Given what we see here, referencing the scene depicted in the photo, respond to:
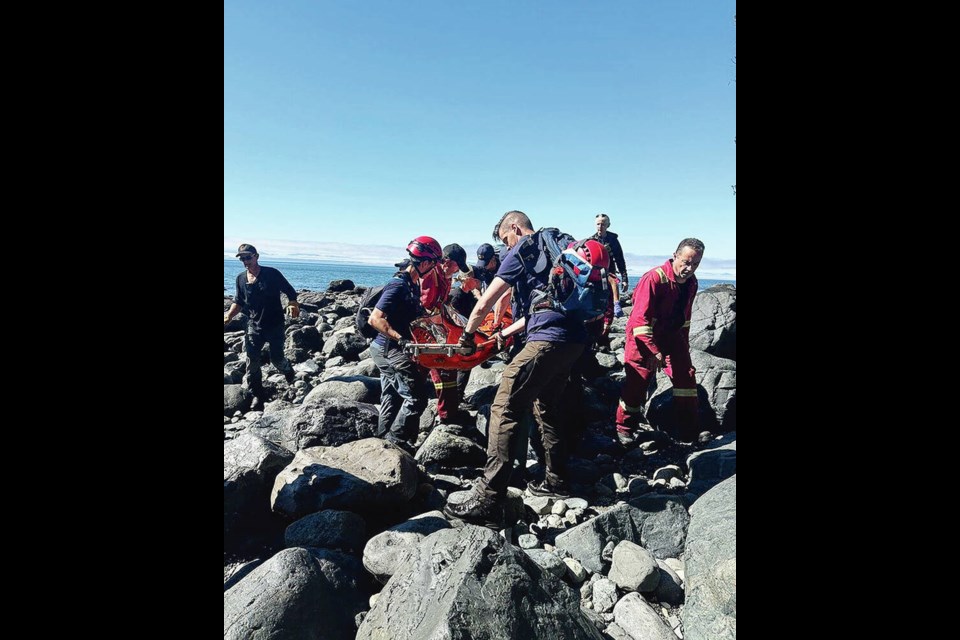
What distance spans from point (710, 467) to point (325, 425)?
13.0ft

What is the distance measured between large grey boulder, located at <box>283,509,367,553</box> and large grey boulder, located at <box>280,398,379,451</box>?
175 centimetres

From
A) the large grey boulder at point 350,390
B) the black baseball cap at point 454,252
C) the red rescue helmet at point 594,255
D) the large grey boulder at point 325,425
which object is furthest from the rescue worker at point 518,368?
the black baseball cap at point 454,252

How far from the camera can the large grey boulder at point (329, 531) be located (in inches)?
126

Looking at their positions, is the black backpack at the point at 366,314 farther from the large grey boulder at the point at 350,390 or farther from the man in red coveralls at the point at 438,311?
the large grey boulder at the point at 350,390

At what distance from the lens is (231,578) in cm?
325

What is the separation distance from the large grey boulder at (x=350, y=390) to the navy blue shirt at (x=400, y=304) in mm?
1454

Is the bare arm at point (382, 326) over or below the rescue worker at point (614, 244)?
below

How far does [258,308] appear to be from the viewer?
7605mm

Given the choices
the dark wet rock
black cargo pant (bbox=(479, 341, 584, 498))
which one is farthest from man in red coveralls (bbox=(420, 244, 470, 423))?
the dark wet rock

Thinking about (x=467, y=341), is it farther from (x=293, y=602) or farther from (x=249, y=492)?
(x=293, y=602)

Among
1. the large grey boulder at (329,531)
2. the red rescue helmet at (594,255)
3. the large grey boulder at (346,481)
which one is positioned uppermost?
the red rescue helmet at (594,255)

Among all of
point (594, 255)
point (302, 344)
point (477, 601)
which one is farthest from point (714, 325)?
A: point (302, 344)
